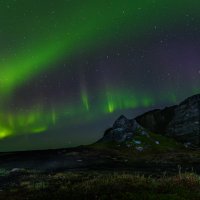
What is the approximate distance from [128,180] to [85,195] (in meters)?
4.66

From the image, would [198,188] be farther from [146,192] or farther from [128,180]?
[128,180]

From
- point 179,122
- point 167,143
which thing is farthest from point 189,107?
point 167,143

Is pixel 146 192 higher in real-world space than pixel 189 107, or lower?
lower

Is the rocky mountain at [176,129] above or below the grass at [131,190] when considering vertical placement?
above

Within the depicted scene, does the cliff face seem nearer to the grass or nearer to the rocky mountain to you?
the rocky mountain

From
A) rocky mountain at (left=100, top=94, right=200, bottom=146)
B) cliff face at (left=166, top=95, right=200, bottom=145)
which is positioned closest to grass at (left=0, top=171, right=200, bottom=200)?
rocky mountain at (left=100, top=94, right=200, bottom=146)

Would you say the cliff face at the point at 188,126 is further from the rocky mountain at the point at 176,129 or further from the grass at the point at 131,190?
the grass at the point at 131,190

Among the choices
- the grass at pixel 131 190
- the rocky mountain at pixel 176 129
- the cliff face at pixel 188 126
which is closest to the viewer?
the grass at pixel 131 190

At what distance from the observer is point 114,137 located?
Answer: 153125 mm

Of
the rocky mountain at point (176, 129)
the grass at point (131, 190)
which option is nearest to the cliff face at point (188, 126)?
the rocky mountain at point (176, 129)

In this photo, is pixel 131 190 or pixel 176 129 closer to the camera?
pixel 131 190

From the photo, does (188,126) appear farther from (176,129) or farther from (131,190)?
(131,190)

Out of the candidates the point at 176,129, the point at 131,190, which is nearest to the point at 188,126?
the point at 176,129

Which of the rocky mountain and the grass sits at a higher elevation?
the rocky mountain
